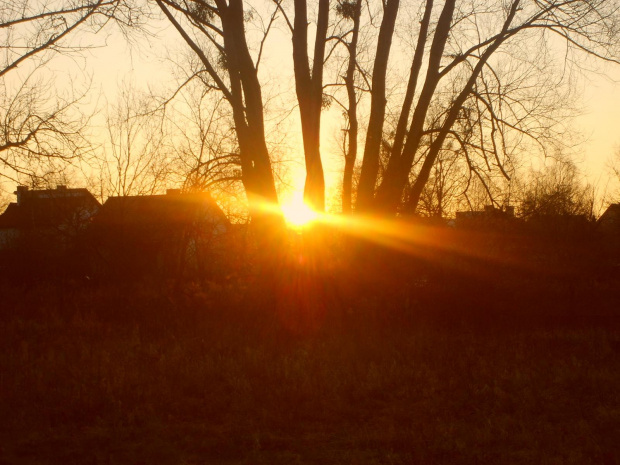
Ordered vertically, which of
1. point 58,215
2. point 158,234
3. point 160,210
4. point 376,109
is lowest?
point 158,234

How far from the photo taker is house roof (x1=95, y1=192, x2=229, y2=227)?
16.8 meters

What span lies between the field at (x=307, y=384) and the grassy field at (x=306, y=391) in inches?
0.9

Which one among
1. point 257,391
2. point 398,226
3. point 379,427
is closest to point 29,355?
point 257,391

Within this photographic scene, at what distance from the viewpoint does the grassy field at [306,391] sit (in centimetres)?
531

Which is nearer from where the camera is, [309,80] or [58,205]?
[309,80]

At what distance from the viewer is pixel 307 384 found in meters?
7.13

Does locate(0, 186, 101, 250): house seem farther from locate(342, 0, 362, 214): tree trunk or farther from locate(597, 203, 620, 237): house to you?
locate(597, 203, 620, 237): house

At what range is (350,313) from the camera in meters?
12.2

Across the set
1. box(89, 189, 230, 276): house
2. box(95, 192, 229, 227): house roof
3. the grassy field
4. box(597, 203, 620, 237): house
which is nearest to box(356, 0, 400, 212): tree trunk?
the grassy field

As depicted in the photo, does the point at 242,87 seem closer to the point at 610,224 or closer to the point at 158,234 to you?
the point at 158,234

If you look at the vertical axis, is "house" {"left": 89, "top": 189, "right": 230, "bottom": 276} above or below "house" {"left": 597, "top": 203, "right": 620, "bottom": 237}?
below

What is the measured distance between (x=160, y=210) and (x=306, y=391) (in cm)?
1203

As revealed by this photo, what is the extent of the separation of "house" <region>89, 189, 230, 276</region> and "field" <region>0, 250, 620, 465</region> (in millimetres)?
4779

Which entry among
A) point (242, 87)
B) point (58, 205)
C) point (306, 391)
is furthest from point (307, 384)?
point (58, 205)
